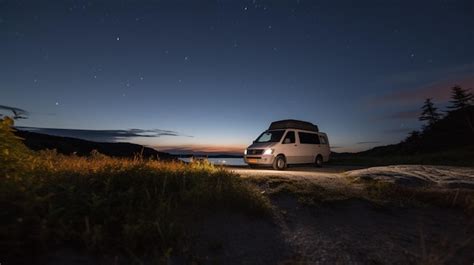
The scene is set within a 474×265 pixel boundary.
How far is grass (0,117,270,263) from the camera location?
12.1 ft

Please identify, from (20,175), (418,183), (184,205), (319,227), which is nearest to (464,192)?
(418,183)


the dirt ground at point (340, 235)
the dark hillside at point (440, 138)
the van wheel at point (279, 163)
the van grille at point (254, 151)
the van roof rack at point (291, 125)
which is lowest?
the dirt ground at point (340, 235)

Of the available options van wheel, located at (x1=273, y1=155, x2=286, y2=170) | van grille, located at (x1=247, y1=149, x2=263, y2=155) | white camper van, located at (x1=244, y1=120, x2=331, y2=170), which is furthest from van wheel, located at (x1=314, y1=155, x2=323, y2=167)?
van grille, located at (x1=247, y1=149, x2=263, y2=155)

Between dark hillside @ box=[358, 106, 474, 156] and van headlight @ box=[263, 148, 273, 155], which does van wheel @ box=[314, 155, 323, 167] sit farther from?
dark hillside @ box=[358, 106, 474, 156]

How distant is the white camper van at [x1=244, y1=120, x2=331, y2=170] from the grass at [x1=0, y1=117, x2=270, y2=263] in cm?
899

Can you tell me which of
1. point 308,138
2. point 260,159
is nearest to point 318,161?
point 308,138

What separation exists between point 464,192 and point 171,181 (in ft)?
25.7

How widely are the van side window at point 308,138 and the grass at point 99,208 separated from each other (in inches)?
443

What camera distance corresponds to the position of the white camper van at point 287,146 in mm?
15190

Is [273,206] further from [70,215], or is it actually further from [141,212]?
[70,215]

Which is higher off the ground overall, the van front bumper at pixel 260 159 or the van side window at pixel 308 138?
the van side window at pixel 308 138

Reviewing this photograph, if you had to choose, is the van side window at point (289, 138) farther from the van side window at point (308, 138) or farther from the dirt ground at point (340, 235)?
the dirt ground at point (340, 235)

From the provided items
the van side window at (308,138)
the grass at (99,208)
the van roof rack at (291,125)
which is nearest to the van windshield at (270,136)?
the van roof rack at (291,125)

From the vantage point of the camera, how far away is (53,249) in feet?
12.2
